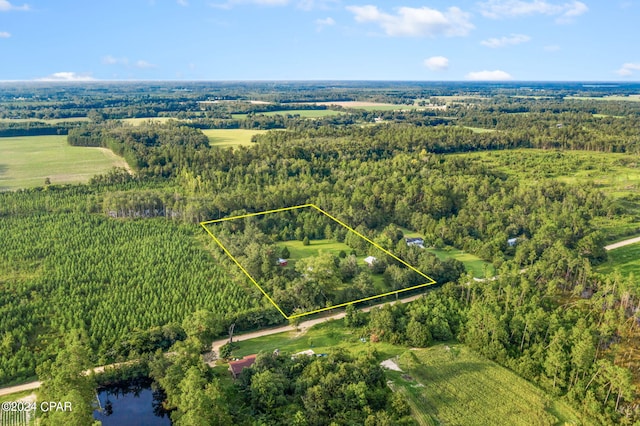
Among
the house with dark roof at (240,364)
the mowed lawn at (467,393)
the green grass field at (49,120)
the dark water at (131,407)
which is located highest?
the green grass field at (49,120)

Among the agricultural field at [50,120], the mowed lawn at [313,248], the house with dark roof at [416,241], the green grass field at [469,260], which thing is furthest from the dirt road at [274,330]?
the agricultural field at [50,120]

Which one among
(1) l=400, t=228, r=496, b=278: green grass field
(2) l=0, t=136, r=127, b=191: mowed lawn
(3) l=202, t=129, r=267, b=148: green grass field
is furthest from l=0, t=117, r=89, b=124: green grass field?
(1) l=400, t=228, r=496, b=278: green grass field

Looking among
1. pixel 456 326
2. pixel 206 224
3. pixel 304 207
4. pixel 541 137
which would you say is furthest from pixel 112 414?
pixel 541 137

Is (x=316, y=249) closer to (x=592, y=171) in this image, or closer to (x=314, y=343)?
(x=314, y=343)

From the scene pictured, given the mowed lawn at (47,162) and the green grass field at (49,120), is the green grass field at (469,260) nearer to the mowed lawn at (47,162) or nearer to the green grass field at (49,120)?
the mowed lawn at (47,162)

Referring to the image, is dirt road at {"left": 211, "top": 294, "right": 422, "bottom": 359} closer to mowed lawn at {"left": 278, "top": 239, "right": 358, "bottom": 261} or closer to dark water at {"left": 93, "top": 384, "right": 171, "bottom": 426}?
dark water at {"left": 93, "top": 384, "right": 171, "bottom": 426}

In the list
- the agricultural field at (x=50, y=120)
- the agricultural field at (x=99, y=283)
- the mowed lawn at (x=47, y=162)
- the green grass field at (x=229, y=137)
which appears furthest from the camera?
the agricultural field at (x=50, y=120)
